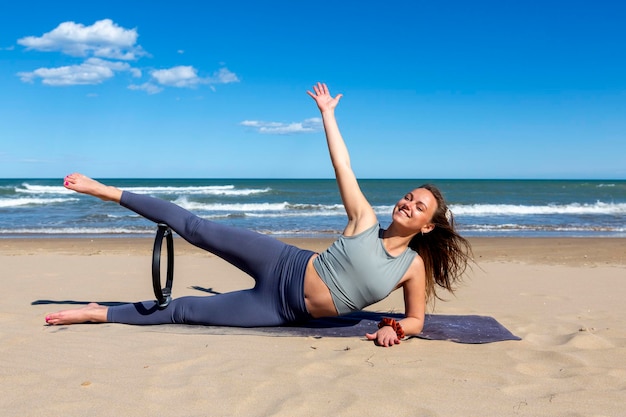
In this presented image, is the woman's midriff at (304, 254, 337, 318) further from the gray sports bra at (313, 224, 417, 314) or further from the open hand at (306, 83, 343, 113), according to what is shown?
the open hand at (306, 83, 343, 113)

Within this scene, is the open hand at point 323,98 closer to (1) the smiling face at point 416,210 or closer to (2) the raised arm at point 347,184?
(2) the raised arm at point 347,184

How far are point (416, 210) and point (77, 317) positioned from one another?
2853mm

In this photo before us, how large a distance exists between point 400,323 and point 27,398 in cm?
242

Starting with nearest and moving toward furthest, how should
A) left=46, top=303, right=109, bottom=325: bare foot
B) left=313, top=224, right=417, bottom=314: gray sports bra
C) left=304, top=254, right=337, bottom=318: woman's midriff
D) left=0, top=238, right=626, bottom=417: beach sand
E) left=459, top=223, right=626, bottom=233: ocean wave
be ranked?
left=0, top=238, right=626, bottom=417: beach sand < left=313, top=224, right=417, bottom=314: gray sports bra < left=304, top=254, right=337, bottom=318: woman's midriff < left=46, top=303, right=109, bottom=325: bare foot < left=459, top=223, right=626, bottom=233: ocean wave

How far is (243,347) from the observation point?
3.92 m

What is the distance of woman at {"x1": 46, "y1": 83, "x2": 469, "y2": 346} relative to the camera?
155 inches

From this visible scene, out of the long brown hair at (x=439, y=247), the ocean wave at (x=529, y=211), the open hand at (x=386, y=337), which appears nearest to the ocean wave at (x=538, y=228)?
the ocean wave at (x=529, y=211)

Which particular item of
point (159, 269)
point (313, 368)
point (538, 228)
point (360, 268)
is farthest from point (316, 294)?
point (538, 228)

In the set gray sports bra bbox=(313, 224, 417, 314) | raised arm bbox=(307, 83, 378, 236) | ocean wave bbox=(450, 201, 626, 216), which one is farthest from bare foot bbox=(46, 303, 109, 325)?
ocean wave bbox=(450, 201, 626, 216)

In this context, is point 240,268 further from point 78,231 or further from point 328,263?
point 78,231

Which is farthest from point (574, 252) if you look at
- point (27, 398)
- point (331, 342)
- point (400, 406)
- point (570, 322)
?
point (27, 398)

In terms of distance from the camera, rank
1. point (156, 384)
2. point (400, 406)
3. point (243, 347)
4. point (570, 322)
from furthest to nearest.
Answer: point (570, 322) < point (243, 347) < point (156, 384) < point (400, 406)

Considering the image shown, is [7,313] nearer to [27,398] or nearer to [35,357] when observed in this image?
[35,357]

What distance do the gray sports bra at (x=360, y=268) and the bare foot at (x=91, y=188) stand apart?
167cm
